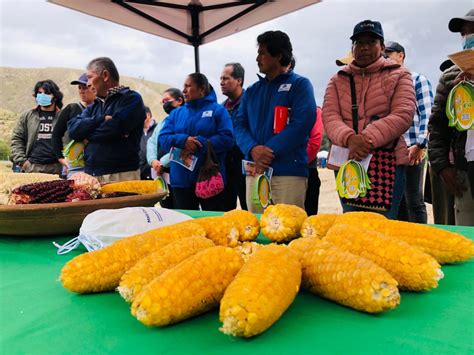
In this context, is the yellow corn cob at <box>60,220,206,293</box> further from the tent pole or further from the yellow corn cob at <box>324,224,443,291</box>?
the tent pole

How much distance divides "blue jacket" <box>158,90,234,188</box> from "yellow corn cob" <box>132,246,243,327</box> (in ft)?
8.88

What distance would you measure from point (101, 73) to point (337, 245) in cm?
285

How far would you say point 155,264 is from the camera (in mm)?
776

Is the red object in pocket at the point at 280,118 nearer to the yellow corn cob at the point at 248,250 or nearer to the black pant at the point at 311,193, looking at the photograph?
the black pant at the point at 311,193

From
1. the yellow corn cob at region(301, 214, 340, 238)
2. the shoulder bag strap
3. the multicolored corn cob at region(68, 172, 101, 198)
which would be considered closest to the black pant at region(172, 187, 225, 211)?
the shoulder bag strap

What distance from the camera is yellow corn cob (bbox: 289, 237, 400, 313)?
2.27ft

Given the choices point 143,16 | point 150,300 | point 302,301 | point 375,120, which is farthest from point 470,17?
point 143,16

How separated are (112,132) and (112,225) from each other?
1953mm

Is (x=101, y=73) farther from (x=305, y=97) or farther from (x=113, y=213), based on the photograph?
(x=113, y=213)

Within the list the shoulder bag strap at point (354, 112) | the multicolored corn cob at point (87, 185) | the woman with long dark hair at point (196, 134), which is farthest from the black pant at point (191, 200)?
the multicolored corn cob at point (87, 185)

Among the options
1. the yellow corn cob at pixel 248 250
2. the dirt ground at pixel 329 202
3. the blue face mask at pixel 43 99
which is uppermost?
the blue face mask at pixel 43 99

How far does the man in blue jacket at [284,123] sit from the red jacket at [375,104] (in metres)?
0.21

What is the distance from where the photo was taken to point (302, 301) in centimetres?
81

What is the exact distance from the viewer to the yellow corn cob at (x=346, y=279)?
27.2 inches
